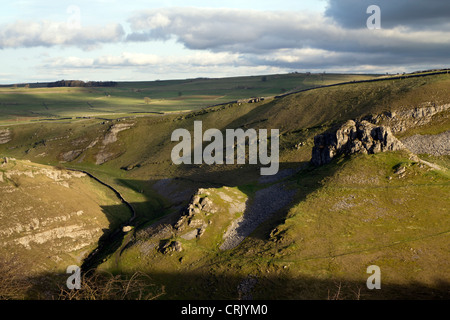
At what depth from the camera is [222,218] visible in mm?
70188

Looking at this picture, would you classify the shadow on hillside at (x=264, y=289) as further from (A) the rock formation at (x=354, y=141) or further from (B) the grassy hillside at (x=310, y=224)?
(A) the rock formation at (x=354, y=141)

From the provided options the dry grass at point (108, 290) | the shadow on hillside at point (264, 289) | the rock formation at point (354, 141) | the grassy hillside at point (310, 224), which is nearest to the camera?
the dry grass at point (108, 290)

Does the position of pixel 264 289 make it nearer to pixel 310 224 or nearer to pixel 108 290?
pixel 310 224

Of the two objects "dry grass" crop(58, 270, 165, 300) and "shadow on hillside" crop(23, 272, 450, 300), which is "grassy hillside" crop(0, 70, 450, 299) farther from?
"dry grass" crop(58, 270, 165, 300)

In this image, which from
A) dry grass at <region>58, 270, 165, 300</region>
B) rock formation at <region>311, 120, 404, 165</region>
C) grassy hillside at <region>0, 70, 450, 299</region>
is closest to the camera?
dry grass at <region>58, 270, 165, 300</region>

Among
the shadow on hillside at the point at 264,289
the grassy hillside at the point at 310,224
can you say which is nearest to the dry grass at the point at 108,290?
the shadow on hillside at the point at 264,289

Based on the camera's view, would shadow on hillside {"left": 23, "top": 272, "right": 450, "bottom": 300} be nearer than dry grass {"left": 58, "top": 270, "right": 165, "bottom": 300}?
No

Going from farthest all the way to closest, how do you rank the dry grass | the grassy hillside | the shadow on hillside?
1. the grassy hillside
2. the shadow on hillside
3. the dry grass

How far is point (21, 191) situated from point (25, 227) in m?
12.5

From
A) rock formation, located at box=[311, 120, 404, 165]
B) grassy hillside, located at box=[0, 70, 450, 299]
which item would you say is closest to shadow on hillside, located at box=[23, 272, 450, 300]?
grassy hillside, located at box=[0, 70, 450, 299]

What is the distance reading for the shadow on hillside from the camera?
44938 millimetres

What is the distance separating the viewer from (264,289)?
50094mm

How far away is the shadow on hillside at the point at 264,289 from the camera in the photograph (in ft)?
147

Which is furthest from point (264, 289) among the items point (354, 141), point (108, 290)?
point (354, 141)
